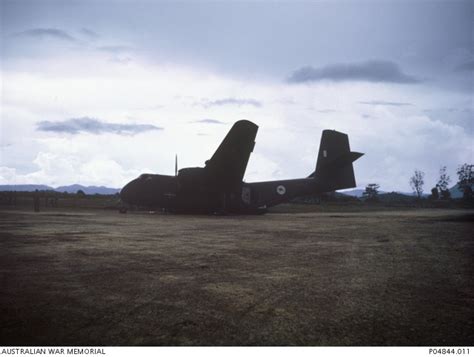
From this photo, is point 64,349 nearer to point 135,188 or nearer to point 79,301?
point 79,301

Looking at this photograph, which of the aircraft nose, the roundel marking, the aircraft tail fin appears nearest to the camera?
the aircraft nose

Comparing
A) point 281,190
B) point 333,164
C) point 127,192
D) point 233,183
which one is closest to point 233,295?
point 233,183

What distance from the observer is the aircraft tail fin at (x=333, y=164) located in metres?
24.4

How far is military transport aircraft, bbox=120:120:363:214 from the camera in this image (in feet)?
67.1

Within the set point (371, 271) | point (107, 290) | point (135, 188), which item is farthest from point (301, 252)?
point (135, 188)

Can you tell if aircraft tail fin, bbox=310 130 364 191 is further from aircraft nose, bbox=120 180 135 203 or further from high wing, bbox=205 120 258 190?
aircraft nose, bbox=120 180 135 203

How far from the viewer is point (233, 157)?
20391mm

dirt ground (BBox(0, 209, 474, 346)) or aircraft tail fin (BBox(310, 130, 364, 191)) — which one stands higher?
aircraft tail fin (BBox(310, 130, 364, 191))

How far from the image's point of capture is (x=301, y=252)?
7273mm

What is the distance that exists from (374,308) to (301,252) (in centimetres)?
365

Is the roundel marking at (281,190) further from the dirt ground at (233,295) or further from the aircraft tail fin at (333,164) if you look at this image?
the dirt ground at (233,295)

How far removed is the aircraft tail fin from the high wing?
6791 mm

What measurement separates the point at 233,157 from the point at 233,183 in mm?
2291

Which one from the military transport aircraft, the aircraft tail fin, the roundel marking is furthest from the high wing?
the aircraft tail fin
